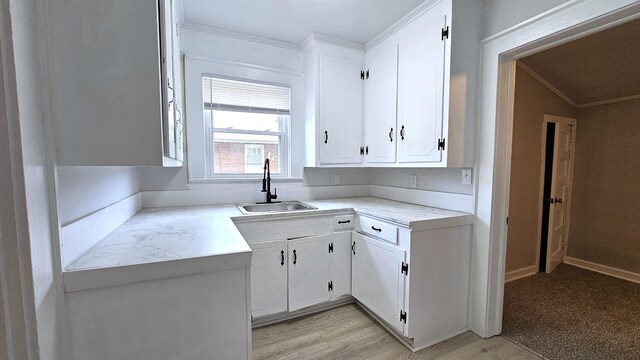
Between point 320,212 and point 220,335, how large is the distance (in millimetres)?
1190

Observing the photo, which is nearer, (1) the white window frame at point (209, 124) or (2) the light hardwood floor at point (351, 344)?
(2) the light hardwood floor at point (351, 344)

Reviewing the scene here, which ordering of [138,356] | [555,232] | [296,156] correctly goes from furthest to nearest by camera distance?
[555,232], [296,156], [138,356]

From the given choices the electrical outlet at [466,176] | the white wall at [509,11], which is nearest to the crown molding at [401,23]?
the white wall at [509,11]

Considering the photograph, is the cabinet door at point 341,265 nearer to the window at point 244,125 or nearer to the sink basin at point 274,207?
the sink basin at point 274,207

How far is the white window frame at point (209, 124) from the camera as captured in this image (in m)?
2.29

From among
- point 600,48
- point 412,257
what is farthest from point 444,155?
point 600,48

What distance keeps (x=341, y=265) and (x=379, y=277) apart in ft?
1.23

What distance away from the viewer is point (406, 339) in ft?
6.05

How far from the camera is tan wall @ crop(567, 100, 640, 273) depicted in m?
2.83

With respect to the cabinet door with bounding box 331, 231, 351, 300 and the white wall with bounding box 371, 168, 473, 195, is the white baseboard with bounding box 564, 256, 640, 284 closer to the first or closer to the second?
the white wall with bounding box 371, 168, 473, 195

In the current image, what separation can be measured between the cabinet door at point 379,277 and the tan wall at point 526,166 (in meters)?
1.72

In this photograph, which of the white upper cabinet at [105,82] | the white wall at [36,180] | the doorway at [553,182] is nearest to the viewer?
the white wall at [36,180]

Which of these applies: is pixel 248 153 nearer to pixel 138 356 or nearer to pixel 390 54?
pixel 390 54

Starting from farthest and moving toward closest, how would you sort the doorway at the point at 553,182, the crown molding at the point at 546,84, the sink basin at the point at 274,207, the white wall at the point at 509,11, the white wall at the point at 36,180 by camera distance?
1. the doorway at the point at 553,182
2. the crown molding at the point at 546,84
3. the sink basin at the point at 274,207
4. the white wall at the point at 509,11
5. the white wall at the point at 36,180
